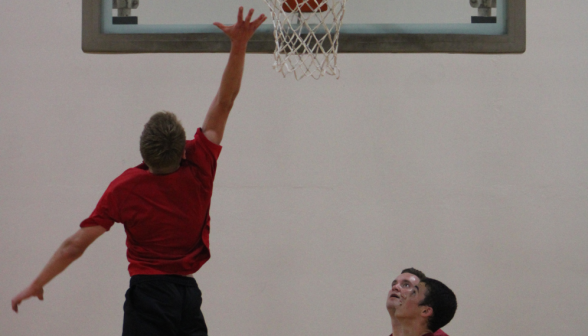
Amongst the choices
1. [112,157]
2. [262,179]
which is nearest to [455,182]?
[262,179]

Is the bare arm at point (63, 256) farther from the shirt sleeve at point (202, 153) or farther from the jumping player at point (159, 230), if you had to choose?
the shirt sleeve at point (202, 153)

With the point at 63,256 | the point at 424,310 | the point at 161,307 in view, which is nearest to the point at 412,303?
the point at 424,310

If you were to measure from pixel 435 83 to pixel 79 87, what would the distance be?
2.79m

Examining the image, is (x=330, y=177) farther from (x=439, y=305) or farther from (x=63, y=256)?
(x=63, y=256)

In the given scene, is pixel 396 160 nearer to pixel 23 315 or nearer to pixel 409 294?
pixel 409 294

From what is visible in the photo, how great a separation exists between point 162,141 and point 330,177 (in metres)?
2.17

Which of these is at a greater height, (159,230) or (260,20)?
(260,20)

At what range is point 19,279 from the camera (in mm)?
4293

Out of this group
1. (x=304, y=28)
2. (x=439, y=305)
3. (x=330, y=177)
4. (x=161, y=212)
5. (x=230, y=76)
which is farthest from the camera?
(x=330, y=177)

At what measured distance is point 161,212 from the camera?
7.91 feet

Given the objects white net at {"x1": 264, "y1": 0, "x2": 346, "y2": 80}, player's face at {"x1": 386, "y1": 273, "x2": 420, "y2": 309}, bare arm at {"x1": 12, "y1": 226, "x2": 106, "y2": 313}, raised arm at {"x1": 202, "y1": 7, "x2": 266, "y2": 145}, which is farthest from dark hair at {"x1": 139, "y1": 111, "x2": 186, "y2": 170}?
player's face at {"x1": 386, "y1": 273, "x2": 420, "y2": 309}

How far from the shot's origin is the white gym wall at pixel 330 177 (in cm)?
425

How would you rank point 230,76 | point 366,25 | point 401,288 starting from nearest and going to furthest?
1. point 230,76
2. point 401,288
3. point 366,25

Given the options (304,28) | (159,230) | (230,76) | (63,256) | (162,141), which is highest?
(304,28)
